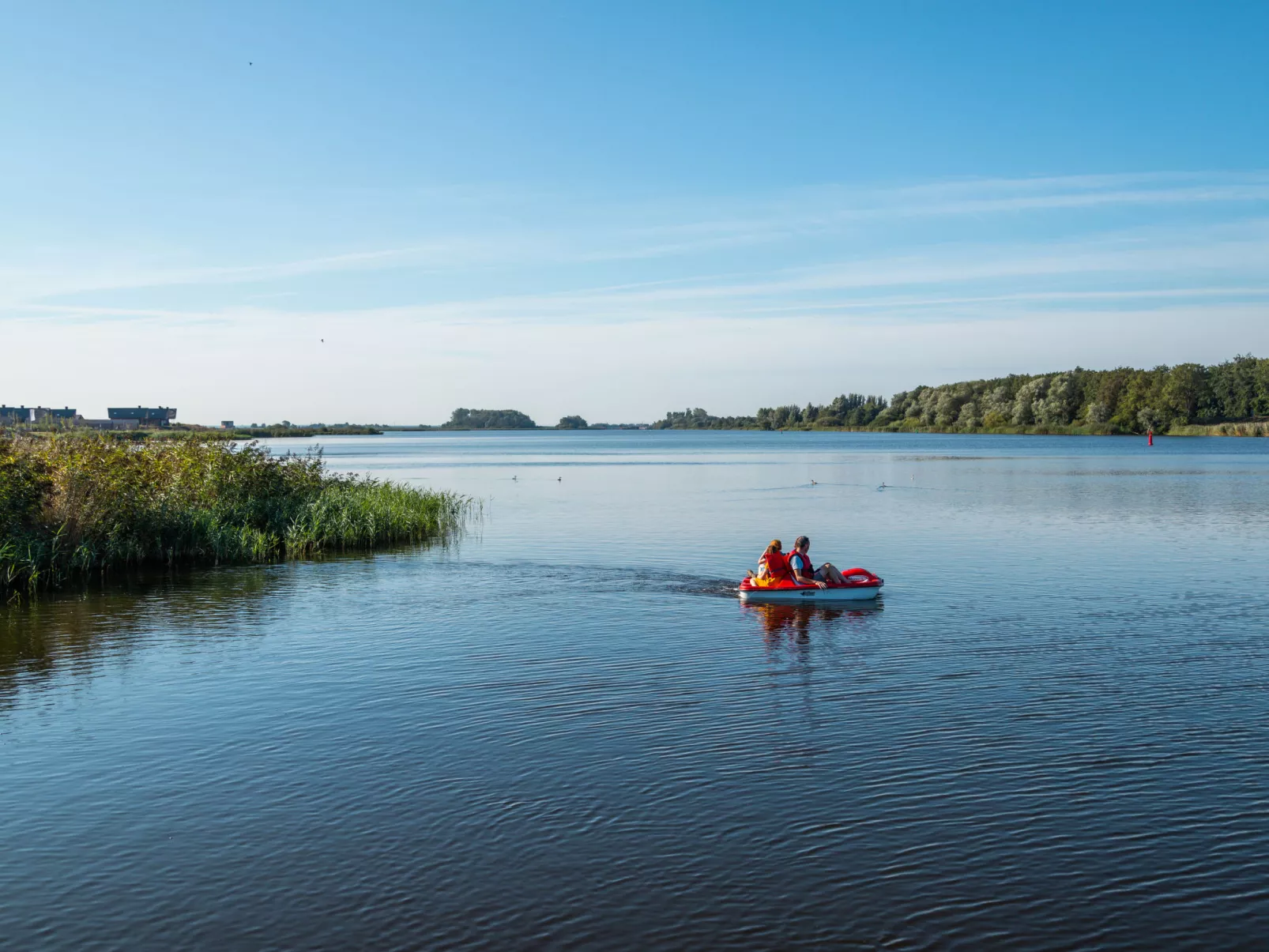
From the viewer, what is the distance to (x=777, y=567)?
Answer: 74.8 ft

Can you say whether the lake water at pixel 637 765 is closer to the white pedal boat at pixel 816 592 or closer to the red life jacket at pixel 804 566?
the white pedal boat at pixel 816 592

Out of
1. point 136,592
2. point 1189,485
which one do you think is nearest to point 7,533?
point 136,592

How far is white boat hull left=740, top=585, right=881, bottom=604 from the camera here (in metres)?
22.5

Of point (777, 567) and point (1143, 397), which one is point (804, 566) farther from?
point (1143, 397)

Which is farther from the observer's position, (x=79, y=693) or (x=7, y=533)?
(x=7, y=533)

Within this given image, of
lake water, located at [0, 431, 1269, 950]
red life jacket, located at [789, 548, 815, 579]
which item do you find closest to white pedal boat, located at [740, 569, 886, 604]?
red life jacket, located at [789, 548, 815, 579]

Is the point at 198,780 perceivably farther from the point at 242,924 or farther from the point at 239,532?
the point at 239,532

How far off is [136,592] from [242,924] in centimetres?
1856

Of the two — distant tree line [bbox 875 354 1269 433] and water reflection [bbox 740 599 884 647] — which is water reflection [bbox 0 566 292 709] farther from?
distant tree line [bbox 875 354 1269 433]

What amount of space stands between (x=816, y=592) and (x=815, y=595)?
0.09 meters

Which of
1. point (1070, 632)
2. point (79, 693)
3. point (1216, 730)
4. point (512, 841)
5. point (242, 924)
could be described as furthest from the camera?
point (1070, 632)

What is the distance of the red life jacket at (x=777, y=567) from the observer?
74.6 feet

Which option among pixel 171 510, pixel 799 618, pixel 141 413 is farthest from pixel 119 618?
pixel 141 413

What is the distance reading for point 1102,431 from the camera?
16325 cm
